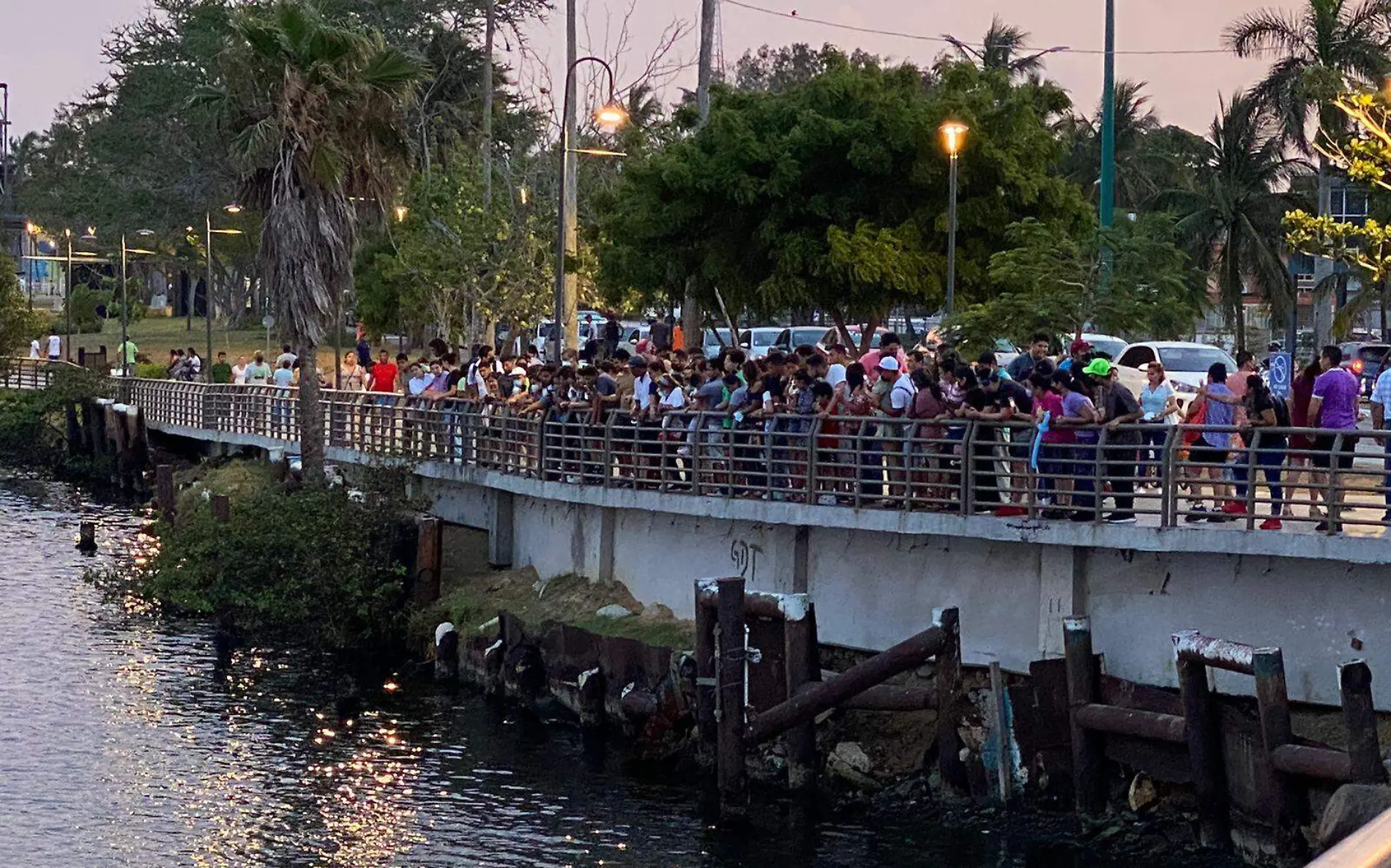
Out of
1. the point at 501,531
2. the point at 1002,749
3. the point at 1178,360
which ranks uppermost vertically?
the point at 1178,360

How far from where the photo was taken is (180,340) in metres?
96.1

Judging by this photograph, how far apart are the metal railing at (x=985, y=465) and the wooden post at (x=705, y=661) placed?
2.01 meters

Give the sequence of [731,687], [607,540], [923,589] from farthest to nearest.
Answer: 1. [607,540]
2. [923,589]
3. [731,687]

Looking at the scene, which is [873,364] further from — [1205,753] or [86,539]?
[86,539]

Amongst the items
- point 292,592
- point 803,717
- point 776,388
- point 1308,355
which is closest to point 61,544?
point 292,592

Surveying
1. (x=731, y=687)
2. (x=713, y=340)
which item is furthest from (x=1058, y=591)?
(x=713, y=340)

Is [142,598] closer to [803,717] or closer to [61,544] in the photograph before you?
[61,544]

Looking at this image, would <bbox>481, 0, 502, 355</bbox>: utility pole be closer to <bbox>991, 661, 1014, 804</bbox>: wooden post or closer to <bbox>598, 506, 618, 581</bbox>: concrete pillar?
<bbox>598, 506, 618, 581</bbox>: concrete pillar

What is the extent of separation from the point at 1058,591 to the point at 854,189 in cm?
2201

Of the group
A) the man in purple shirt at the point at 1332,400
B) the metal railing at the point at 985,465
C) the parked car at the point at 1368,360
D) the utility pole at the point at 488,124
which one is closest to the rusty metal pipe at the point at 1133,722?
the metal railing at the point at 985,465

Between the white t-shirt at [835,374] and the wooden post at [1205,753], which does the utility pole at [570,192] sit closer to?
the white t-shirt at [835,374]

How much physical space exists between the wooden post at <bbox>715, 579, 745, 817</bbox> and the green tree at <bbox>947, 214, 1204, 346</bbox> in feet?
45.6

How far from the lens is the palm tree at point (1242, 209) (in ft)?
204

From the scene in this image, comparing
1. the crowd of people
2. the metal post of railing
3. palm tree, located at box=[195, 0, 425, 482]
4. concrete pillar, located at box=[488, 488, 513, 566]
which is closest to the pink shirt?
the crowd of people
